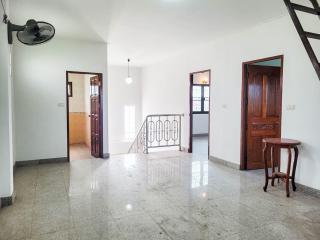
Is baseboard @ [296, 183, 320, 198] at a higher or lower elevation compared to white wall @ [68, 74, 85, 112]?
lower

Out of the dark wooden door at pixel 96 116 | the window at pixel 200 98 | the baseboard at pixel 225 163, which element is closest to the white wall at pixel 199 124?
the window at pixel 200 98

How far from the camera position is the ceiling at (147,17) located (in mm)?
3529

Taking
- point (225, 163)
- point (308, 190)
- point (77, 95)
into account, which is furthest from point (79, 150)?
point (308, 190)

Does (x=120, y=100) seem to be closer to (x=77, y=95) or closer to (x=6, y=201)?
A: (x=77, y=95)

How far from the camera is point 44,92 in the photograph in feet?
17.6

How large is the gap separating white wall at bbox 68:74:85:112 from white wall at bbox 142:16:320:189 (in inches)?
111

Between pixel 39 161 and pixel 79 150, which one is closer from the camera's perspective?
pixel 39 161

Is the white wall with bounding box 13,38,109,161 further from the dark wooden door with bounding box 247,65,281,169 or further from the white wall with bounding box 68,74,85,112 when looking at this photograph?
the dark wooden door with bounding box 247,65,281,169

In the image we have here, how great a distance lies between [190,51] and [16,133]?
4.45 m

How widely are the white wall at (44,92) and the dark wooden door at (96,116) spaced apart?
1.76 feet

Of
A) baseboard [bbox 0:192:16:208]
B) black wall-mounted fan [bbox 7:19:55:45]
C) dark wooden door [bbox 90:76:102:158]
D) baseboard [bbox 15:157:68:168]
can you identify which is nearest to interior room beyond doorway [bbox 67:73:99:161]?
dark wooden door [bbox 90:76:102:158]

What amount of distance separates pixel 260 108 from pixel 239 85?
2.04ft

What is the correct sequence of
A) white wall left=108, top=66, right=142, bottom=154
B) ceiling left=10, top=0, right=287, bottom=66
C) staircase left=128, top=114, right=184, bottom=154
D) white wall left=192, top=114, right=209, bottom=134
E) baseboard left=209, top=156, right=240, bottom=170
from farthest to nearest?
white wall left=192, top=114, right=209, bottom=134
white wall left=108, top=66, right=142, bottom=154
staircase left=128, top=114, right=184, bottom=154
baseboard left=209, top=156, right=240, bottom=170
ceiling left=10, top=0, right=287, bottom=66

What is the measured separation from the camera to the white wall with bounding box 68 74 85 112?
8.80 metres
